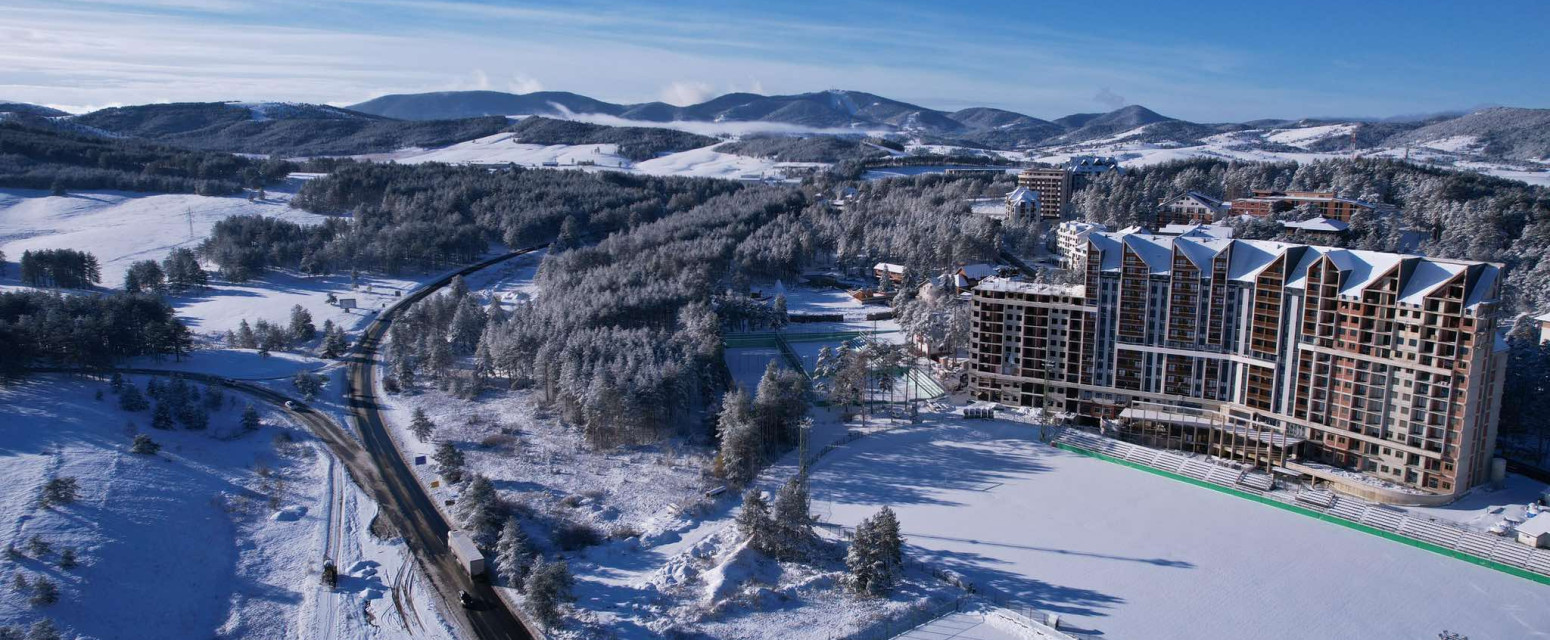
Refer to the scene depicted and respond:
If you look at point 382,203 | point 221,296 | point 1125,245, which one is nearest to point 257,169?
point 382,203

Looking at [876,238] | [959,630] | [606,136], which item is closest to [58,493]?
[959,630]

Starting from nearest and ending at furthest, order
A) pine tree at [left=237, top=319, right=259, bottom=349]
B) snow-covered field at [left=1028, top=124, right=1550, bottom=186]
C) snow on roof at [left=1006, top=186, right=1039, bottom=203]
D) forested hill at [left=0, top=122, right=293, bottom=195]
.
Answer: pine tree at [left=237, top=319, right=259, bottom=349]
snow on roof at [left=1006, top=186, right=1039, bottom=203]
forested hill at [left=0, top=122, right=293, bottom=195]
snow-covered field at [left=1028, top=124, right=1550, bottom=186]

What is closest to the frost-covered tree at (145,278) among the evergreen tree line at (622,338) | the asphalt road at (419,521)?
the asphalt road at (419,521)

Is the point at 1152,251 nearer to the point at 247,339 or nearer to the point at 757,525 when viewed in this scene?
the point at 757,525

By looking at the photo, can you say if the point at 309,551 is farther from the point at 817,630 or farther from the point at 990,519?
the point at 990,519

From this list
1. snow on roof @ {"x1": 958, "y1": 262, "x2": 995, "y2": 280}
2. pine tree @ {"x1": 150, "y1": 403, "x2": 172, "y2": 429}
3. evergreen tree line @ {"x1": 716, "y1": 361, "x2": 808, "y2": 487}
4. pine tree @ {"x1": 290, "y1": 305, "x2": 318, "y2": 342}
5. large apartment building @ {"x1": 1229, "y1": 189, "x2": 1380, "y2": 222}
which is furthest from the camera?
large apartment building @ {"x1": 1229, "y1": 189, "x2": 1380, "y2": 222}

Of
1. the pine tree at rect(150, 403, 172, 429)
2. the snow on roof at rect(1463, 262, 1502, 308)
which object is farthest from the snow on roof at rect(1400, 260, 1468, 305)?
the pine tree at rect(150, 403, 172, 429)

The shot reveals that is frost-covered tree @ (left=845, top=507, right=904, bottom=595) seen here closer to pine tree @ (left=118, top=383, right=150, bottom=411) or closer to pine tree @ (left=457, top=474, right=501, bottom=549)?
pine tree @ (left=457, top=474, right=501, bottom=549)
